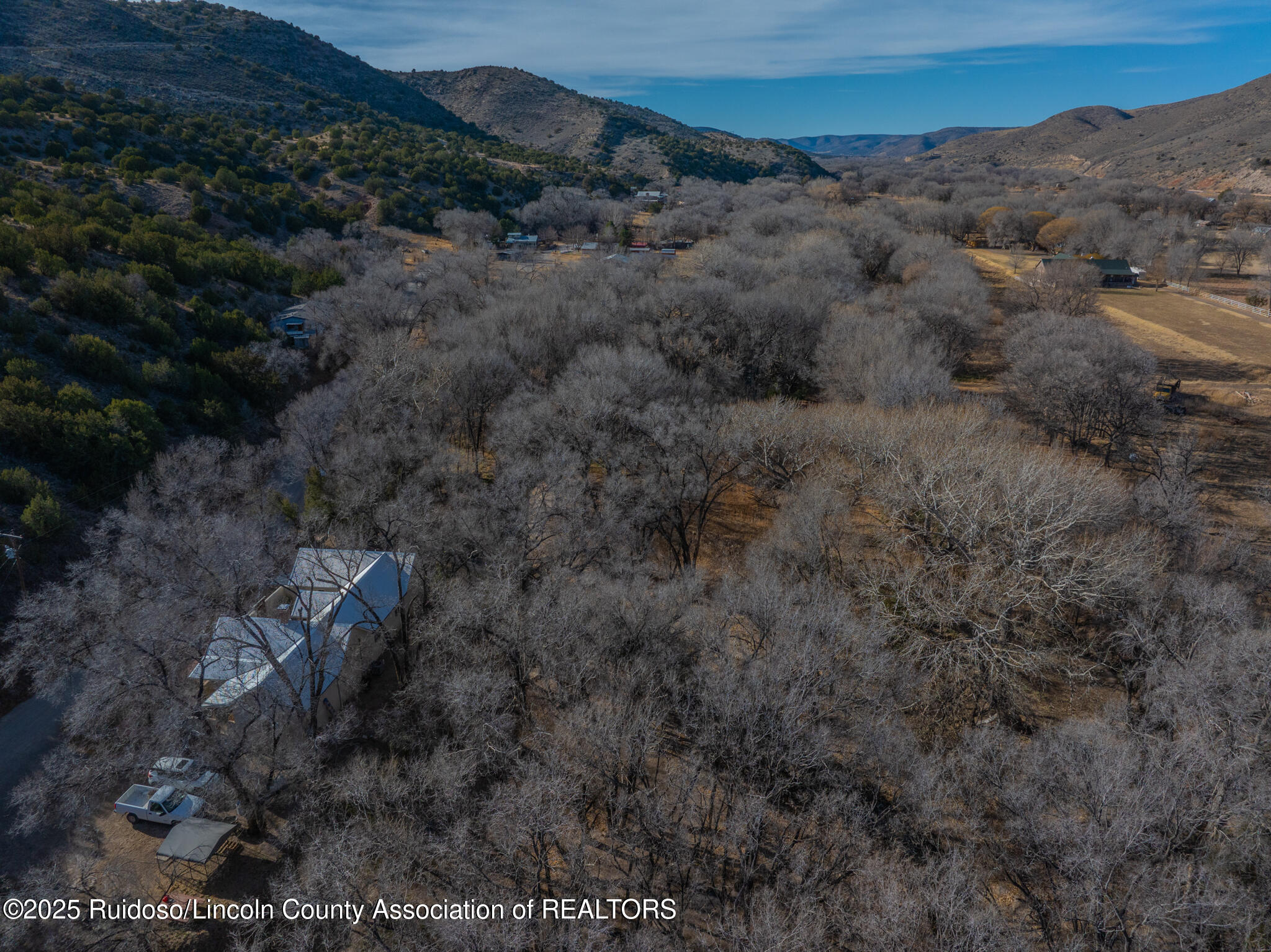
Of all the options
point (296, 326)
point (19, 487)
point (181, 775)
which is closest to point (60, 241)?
point (296, 326)

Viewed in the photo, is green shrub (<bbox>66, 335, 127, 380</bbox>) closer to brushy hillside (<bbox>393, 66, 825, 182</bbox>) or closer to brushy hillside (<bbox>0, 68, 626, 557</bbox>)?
Answer: brushy hillside (<bbox>0, 68, 626, 557</bbox>)

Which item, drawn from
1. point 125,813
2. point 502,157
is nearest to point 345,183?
point 502,157

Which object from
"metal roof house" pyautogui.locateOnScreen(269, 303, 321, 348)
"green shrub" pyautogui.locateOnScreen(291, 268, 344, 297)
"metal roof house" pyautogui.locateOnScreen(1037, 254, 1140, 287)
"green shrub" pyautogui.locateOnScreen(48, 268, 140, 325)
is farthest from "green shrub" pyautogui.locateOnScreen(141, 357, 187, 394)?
"metal roof house" pyautogui.locateOnScreen(1037, 254, 1140, 287)

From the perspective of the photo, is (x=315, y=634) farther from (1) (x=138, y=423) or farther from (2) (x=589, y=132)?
(2) (x=589, y=132)

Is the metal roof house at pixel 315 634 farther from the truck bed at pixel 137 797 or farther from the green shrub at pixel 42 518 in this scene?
the green shrub at pixel 42 518

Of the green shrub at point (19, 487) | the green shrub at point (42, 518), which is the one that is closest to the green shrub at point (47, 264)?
the green shrub at point (19, 487)
